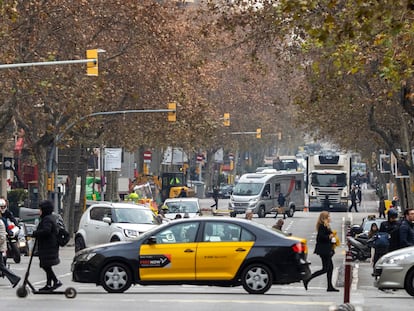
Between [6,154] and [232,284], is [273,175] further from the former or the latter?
[232,284]

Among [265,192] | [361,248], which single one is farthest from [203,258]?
[265,192]

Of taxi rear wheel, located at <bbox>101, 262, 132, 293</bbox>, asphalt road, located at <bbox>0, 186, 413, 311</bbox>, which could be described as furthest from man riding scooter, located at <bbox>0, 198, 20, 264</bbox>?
taxi rear wheel, located at <bbox>101, 262, 132, 293</bbox>

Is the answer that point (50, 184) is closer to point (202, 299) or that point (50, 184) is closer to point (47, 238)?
point (47, 238)

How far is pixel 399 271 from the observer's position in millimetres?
23578

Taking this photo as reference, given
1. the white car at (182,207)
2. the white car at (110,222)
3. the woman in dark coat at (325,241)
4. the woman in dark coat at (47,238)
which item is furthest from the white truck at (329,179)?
the woman in dark coat at (47,238)

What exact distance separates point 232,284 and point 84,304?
12.0ft

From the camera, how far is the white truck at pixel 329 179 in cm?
8169

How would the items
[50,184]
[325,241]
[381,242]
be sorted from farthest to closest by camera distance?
[50,184] < [381,242] < [325,241]

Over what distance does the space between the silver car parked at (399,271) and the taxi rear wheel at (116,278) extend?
4.71 m

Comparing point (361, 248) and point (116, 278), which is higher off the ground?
point (361, 248)

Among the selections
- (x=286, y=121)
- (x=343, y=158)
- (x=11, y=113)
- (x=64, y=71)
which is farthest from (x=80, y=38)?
(x=286, y=121)

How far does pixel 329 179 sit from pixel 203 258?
59.3 metres

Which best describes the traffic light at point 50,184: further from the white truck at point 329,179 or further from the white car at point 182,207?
the white truck at point 329,179

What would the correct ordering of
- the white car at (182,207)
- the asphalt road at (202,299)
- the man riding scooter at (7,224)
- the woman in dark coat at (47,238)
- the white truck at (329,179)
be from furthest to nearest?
the white truck at (329,179) < the white car at (182,207) < the man riding scooter at (7,224) < the woman in dark coat at (47,238) < the asphalt road at (202,299)
